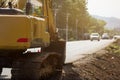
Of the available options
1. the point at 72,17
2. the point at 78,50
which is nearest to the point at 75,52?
the point at 78,50

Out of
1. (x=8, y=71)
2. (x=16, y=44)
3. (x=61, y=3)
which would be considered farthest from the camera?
(x=61, y=3)

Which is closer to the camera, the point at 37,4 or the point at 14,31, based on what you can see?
the point at 14,31

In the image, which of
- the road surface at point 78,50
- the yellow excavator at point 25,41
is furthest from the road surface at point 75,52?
the yellow excavator at point 25,41

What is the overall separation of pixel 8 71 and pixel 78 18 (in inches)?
4146

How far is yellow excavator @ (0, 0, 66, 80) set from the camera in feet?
42.4

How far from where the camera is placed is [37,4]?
611 inches

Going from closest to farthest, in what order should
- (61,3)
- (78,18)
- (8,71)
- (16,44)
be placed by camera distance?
(16,44) < (8,71) < (61,3) < (78,18)

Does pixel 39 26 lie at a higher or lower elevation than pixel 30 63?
higher

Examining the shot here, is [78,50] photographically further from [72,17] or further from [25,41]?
[72,17]

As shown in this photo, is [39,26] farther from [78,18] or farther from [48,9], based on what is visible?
[78,18]

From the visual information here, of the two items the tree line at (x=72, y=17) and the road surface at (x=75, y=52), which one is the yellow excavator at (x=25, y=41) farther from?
the tree line at (x=72, y=17)

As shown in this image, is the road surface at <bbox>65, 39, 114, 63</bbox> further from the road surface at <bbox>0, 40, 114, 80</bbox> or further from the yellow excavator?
the yellow excavator

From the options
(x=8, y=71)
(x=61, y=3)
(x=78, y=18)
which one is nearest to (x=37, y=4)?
(x=8, y=71)

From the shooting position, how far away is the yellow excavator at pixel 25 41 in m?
12.9
